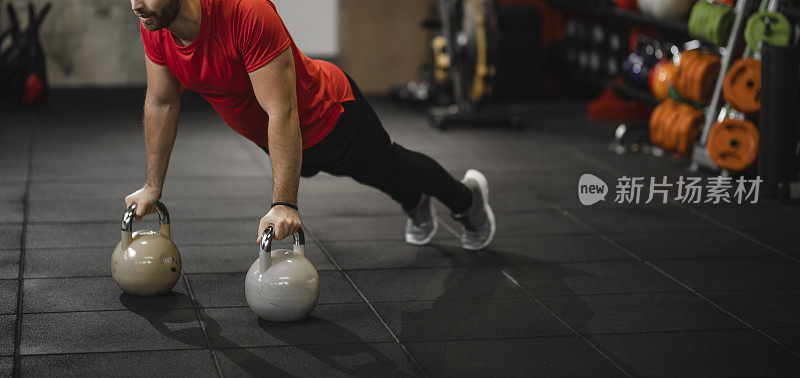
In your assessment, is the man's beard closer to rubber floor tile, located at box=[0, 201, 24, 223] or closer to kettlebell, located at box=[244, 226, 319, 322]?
kettlebell, located at box=[244, 226, 319, 322]

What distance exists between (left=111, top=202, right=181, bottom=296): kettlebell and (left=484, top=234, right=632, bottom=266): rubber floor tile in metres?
1.07

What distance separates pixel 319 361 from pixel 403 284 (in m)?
0.68

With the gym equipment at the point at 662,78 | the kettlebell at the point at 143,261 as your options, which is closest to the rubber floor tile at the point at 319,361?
the kettlebell at the point at 143,261

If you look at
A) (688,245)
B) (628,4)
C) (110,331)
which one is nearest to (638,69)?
(628,4)

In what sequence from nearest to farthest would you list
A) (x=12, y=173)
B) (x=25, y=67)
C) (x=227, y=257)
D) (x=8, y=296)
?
1. (x=8, y=296)
2. (x=227, y=257)
3. (x=12, y=173)
4. (x=25, y=67)

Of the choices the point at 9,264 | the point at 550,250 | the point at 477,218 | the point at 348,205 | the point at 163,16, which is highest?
the point at 163,16

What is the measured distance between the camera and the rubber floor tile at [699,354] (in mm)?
2230

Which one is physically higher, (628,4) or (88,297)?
(628,4)

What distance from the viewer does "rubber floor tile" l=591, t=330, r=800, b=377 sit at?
2.23 metres

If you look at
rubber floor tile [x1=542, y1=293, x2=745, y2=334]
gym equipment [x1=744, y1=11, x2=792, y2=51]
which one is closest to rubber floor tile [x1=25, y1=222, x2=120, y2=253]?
rubber floor tile [x1=542, y1=293, x2=745, y2=334]

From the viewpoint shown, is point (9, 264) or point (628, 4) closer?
point (9, 264)

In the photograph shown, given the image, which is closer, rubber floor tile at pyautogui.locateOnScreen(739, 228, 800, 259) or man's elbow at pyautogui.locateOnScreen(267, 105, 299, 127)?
man's elbow at pyautogui.locateOnScreen(267, 105, 299, 127)

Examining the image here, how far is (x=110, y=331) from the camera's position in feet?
7.88

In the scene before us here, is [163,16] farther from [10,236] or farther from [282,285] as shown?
[10,236]
